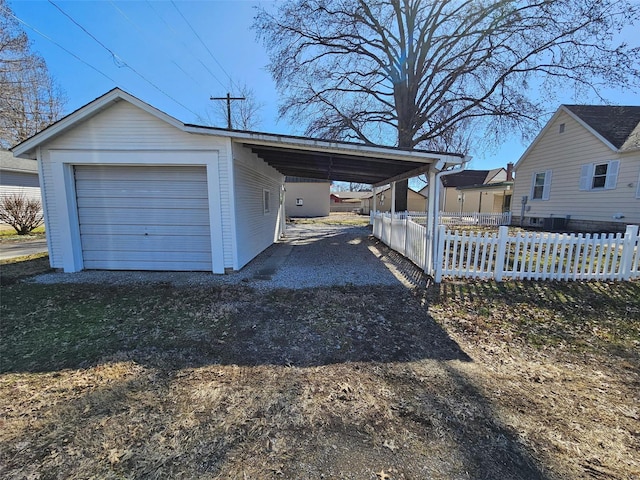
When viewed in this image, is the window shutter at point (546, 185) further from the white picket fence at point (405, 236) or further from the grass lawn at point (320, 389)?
the grass lawn at point (320, 389)

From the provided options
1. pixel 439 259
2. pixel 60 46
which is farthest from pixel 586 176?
pixel 60 46

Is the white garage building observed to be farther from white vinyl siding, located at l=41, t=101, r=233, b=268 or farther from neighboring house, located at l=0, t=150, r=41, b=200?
neighboring house, located at l=0, t=150, r=41, b=200

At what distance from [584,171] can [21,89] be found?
30995mm

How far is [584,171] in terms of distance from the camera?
1280cm

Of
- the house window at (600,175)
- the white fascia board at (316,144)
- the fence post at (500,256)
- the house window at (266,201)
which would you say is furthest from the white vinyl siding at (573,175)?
the house window at (266,201)

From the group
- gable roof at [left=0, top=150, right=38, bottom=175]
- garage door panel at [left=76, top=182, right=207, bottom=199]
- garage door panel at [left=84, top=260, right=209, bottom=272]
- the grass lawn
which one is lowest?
Result: the grass lawn

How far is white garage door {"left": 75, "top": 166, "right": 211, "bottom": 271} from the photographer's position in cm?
674

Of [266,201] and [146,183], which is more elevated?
[146,183]

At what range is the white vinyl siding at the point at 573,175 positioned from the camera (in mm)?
10977

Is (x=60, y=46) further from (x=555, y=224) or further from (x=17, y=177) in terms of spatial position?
(x=555, y=224)

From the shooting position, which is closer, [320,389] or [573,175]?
[320,389]

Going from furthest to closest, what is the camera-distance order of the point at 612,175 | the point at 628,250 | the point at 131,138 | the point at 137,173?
the point at 612,175 → the point at 137,173 → the point at 131,138 → the point at 628,250

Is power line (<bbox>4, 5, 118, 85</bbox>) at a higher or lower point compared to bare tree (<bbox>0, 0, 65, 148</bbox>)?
lower

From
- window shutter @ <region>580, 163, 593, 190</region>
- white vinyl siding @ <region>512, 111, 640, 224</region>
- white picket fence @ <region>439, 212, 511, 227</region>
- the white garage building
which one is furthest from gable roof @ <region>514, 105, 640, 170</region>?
the white garage building
